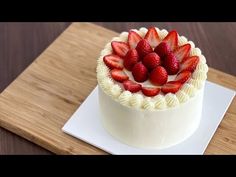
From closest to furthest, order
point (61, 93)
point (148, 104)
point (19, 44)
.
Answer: point (148, 104), point (61, 93), point (19, 44)

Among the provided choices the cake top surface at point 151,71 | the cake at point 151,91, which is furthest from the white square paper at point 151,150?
the cake top surface at point 151,71

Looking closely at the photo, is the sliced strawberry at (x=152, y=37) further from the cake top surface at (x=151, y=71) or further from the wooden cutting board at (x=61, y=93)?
the wooden cutting board at (x=61, y=93)

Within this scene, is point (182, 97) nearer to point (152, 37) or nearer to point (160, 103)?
point (160, 103)

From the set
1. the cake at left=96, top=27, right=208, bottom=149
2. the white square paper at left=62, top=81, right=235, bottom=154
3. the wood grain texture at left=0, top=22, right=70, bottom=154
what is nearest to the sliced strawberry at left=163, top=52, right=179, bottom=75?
the cake at left=96, top=27, right=208, bottom=149

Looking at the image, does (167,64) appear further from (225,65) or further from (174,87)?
(225,65)

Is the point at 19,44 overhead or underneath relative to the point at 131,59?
underneath

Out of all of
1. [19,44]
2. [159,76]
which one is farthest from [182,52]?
[19,44]

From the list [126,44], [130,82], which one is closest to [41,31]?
[126,44]
